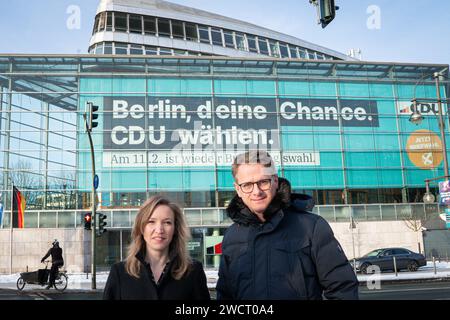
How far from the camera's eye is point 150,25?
41.4 metres

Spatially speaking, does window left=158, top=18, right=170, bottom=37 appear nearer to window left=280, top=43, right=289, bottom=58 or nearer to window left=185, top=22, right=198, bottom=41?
window left=185, top=22, right=198, bottom=41

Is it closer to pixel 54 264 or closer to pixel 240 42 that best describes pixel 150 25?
pixel 240 42

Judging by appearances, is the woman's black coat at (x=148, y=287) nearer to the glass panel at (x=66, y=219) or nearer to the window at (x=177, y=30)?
the glass panel at (x=66, y=219)

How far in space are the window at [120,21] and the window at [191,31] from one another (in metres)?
5.82

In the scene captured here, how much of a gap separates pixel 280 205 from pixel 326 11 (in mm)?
5299

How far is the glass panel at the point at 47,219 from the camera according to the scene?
2733cm

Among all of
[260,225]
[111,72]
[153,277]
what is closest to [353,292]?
[260,225]

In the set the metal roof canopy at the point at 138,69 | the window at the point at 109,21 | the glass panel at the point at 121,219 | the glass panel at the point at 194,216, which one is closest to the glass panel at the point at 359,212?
the metal roof canopy at the point at 138,69

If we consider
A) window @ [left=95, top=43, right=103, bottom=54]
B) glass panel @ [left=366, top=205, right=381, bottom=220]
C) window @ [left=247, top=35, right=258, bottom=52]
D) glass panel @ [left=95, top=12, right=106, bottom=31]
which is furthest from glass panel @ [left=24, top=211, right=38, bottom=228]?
window @ [left=247, top=35, right=258, bottom=52]

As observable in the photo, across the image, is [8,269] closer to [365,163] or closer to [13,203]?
[13,203]

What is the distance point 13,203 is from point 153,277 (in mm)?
26342

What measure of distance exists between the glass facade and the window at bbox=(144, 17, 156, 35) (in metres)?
12.5

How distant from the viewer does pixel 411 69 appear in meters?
32.5

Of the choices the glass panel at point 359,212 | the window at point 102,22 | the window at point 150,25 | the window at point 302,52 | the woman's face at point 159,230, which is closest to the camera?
the woman's face at point 159,230
